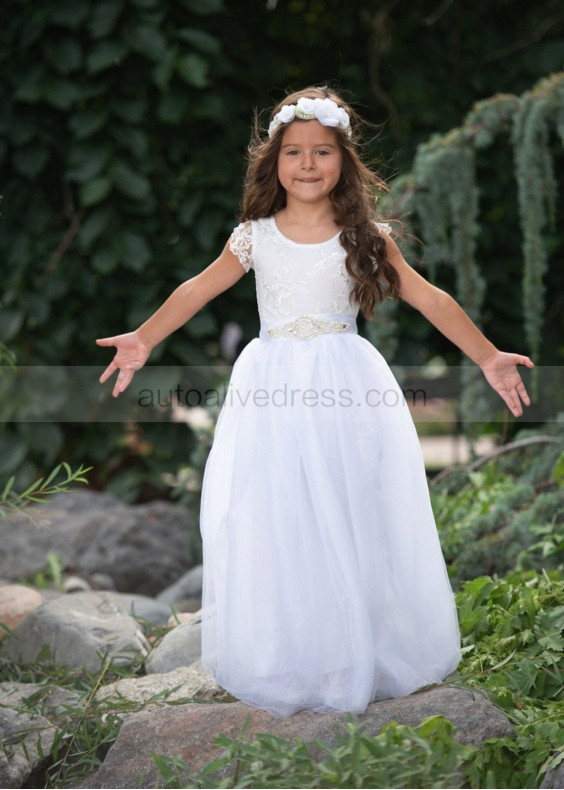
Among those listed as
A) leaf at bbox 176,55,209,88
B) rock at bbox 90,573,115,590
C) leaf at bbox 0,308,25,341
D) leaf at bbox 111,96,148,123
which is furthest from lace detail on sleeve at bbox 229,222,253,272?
leaf at bbox 0,308,25,341

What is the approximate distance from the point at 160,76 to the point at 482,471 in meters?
2.29

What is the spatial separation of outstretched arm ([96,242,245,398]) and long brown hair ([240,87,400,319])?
0.48 ft

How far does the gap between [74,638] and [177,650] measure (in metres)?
0.33

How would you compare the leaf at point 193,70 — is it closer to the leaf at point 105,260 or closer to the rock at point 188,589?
the leaf at point 105,260

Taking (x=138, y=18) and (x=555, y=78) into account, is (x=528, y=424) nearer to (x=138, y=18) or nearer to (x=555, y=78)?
(x=555, y=78)

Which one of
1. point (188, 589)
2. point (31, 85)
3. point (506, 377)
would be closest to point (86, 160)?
point (31, 85)

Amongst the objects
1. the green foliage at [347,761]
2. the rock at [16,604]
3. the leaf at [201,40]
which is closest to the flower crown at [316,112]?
the green foliage at [347,761]

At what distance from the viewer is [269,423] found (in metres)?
2.41

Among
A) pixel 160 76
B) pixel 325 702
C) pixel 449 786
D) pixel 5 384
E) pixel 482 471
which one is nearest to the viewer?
pixel 449 786

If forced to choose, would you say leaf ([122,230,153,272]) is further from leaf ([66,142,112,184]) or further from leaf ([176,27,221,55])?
leaf ([176,27,221,55])

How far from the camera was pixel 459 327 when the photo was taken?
8.31ft

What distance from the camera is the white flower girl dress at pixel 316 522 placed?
2.32 meters

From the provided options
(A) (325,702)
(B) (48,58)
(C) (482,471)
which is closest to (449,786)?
(A) (325,702)

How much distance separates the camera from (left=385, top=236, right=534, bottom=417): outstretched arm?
8.27 ft
